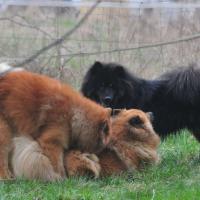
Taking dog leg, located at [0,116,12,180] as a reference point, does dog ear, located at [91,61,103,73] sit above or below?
above

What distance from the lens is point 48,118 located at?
5340 mm

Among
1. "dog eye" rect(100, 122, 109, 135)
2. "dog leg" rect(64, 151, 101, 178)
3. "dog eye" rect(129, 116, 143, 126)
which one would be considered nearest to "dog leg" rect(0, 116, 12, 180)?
"dog leg" rect(64, 151, 101, 178)

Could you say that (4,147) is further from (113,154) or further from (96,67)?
(96,67)

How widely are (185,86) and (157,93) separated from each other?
43 centimetres

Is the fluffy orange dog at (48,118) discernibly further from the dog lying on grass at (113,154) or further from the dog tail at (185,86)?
the dog tail at (185,86)

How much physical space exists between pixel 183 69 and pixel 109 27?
2.88 m

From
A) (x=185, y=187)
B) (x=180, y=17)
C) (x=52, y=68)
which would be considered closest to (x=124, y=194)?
(x=185, y=187)

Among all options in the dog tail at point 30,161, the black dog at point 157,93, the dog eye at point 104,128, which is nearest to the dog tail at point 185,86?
the black dog at point 157,93

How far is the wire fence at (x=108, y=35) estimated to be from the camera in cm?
945

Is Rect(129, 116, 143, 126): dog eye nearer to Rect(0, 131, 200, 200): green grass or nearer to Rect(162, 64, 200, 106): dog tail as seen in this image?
Rect(0, 131, 200, 200): green grass

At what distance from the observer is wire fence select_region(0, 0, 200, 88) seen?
945 cm

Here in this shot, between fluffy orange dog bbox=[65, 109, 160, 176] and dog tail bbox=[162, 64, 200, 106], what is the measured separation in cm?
86

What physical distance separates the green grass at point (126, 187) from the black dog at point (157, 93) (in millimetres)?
890

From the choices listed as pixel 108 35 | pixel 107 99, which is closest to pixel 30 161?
pixel 107 99
